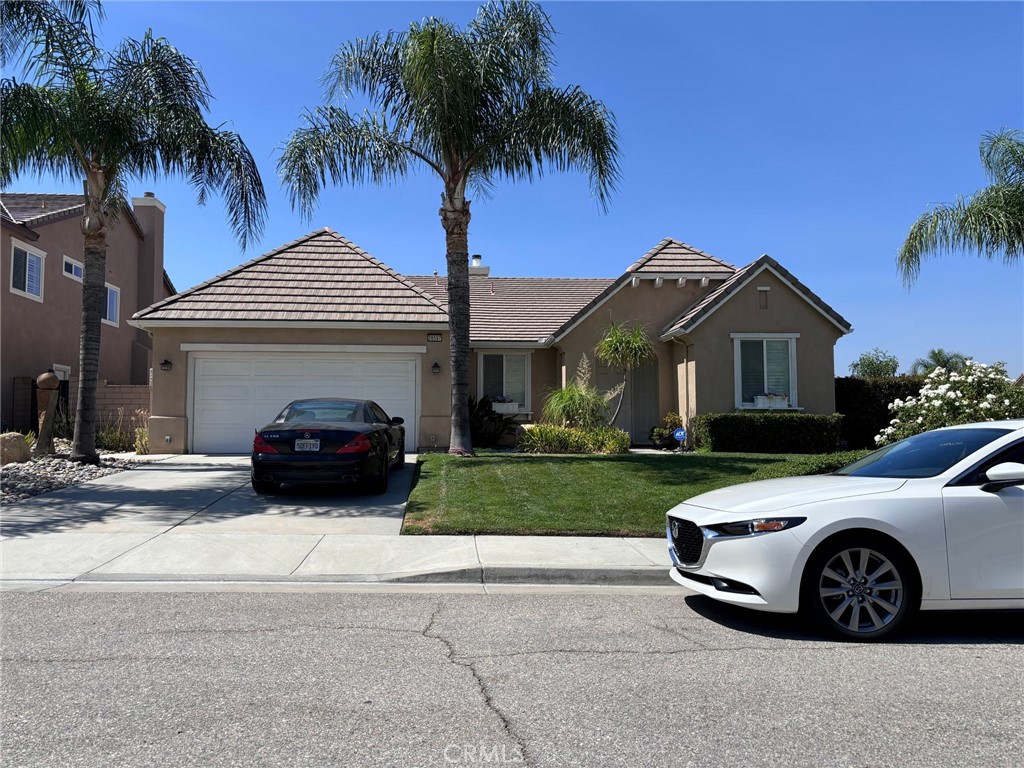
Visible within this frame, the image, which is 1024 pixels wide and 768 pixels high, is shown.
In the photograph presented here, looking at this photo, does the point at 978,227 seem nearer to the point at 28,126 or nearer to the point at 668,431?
the point at 668,431

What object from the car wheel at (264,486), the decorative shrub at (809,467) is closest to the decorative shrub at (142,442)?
the car wheel at (264,486)

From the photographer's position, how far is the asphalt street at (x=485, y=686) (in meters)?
3.52

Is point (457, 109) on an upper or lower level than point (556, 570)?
upper

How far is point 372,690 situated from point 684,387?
1522cm

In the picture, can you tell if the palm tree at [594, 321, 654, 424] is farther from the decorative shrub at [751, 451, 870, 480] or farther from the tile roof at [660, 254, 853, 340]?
the decorative shrub at [751, 451, 870, 480]

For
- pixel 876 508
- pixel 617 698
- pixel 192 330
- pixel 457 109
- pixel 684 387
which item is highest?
pixel 457 109

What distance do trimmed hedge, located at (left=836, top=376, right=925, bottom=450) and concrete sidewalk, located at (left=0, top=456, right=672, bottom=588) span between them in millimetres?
12652

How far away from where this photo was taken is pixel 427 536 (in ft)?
28.1

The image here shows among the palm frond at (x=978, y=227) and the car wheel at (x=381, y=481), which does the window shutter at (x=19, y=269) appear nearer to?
the car wheel at (x=381, y=481)

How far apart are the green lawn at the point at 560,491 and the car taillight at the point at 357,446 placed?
3.11 feet

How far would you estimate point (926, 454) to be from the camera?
19.8ft

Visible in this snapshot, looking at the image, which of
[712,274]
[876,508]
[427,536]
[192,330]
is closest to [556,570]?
[427,536]

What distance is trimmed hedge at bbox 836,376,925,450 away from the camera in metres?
19.1

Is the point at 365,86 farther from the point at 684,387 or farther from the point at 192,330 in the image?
the point at 684,387
